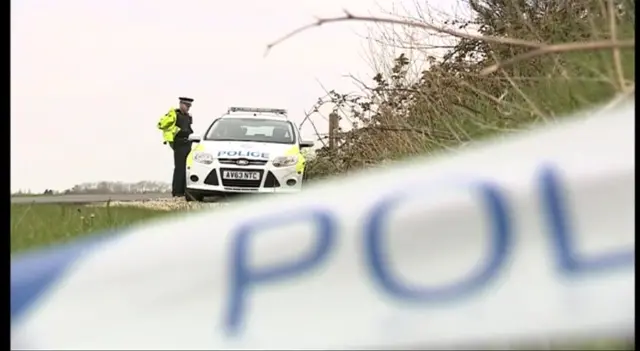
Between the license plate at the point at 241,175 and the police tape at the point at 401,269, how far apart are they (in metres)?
0.62

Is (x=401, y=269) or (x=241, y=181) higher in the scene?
(x=241, y=181)

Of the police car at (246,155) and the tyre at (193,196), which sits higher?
the police car at (246,155)

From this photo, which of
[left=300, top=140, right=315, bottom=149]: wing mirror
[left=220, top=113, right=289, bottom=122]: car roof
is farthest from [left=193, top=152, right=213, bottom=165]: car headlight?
[left=300, top=140, right=315, bottom=149]: wing mirror

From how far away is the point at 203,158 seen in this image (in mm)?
2410

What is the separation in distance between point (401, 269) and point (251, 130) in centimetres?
121

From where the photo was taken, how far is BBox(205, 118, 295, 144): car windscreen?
226cm

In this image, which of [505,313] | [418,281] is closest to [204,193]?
[418,281]

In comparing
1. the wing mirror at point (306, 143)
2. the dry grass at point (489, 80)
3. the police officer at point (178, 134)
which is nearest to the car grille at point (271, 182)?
the dry grass at point (489, 80)

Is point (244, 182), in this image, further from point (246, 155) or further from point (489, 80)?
point (489, 80)

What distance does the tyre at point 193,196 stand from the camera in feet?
6.52

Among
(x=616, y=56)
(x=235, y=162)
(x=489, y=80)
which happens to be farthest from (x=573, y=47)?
(x=235, y=162)

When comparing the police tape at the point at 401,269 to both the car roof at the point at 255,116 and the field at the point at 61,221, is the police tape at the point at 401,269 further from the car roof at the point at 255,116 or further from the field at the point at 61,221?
the car roof at the point at 255,116

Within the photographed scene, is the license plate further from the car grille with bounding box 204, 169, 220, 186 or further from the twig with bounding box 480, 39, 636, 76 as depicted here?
the twig with bounding box 480, 39, 636, 76
